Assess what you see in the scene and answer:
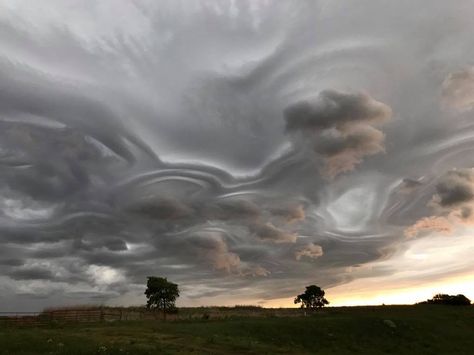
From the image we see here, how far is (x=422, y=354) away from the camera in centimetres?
5919

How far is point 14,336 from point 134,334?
1291cm

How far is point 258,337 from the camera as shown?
55.5 m

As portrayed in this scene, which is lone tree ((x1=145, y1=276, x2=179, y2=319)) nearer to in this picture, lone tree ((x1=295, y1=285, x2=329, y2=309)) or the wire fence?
the wire fence

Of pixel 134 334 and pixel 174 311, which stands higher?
pixel 174 311

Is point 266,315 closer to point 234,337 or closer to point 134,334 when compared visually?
point 234,337

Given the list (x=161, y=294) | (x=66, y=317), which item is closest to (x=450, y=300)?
(x=161, y=294)

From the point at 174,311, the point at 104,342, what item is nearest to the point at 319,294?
the point at 174,311

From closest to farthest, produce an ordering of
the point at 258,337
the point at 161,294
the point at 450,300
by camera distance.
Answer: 1. the point at 258,337
2. the point at 161,294
3. the point at 450,300

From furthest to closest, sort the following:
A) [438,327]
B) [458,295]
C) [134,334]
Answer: [458,295]
[438,327]
[134,334]

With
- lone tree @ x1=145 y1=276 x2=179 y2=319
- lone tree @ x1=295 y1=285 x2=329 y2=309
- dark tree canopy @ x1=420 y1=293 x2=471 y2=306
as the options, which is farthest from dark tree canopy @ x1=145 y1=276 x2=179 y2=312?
dark tree canopy @ x1=420 y1=293 x2=471 y2=306

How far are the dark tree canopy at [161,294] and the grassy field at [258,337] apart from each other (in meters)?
20.8

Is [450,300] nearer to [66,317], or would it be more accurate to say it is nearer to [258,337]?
[258,337]

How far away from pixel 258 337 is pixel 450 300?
79.5m

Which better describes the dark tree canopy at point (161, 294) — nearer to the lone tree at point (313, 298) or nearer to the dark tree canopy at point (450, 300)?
the lone tree at point (313, 298)
